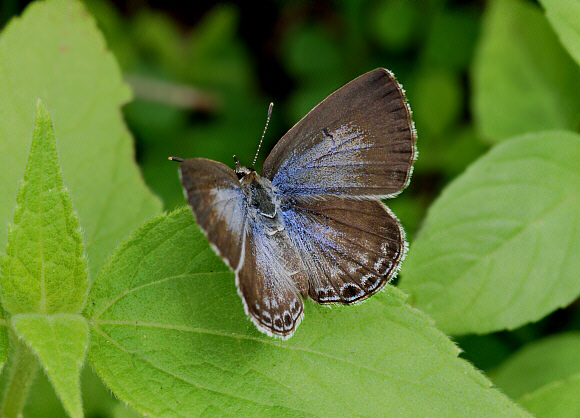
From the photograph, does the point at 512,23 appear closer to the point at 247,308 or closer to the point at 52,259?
the point at 247,308

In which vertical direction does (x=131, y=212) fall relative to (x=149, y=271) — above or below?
below

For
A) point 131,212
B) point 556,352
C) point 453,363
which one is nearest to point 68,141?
point 131,212

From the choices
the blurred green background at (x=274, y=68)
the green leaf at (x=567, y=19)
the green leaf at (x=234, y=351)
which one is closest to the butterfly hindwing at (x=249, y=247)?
the green leaf at (x=234, y=351)

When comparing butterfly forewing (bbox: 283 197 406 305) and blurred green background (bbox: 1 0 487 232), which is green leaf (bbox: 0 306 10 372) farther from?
A: blurred green background (bbox: 1 0 487 232)

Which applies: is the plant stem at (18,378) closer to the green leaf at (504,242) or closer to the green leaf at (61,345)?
the green leaf at (61,345)

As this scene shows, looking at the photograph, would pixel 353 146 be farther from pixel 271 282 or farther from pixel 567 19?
pixel 567 19

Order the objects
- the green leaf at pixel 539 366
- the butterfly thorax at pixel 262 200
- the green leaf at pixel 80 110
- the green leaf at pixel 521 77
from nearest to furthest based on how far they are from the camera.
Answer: the butterfly thorax at pixel 262 200, the green leaf at pixel 80 110, the green leaf at pixel 539 366, the green leaf at pixel 521 77

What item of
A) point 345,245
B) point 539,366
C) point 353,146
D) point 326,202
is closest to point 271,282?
point 345,245
